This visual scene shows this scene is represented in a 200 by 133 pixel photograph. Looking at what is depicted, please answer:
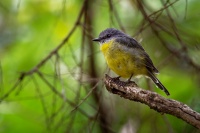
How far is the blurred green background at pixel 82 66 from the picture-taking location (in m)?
4.15

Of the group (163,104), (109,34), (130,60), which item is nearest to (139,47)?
(130,60)

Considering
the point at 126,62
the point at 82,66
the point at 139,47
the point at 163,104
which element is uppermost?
the point at 139,47

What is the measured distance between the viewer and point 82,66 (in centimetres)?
423

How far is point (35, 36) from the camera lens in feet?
18.6

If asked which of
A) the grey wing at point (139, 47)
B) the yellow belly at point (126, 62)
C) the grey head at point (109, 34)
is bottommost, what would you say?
the yellow belly at point (126, 62)

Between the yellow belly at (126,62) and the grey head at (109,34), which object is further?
the grey head at (109,34)

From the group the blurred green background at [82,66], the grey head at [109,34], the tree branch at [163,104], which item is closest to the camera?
the tree branch at [163,104]

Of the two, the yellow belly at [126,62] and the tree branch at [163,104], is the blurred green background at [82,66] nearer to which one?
the yellow belly at [126,62]

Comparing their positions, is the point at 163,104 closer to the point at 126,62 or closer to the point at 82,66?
the point at 126,62

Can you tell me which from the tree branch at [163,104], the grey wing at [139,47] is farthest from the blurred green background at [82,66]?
the tree branch at [163,104]

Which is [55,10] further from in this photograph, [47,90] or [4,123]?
[4,123]

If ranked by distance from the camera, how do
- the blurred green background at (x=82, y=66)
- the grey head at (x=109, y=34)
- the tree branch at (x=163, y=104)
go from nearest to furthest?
the tree branch at (x=163, y=104)
the blurred green background at (x=82, y=66)
the grey head at (x=109, y=34)

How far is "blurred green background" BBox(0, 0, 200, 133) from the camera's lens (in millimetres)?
4152

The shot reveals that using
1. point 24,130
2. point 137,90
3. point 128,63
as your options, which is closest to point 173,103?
point 137,90
